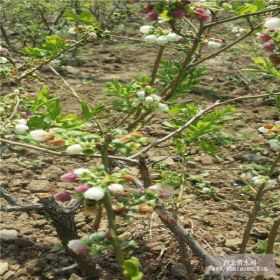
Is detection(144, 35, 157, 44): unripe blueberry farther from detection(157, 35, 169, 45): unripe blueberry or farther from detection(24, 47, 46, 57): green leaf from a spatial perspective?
detection(24, 47, 46, 57): green leaf

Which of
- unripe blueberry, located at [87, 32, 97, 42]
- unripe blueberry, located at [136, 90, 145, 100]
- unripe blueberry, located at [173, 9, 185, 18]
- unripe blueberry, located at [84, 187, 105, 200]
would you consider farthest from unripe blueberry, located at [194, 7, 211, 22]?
unripe blueberry, located at [84, 187, 105, 200]

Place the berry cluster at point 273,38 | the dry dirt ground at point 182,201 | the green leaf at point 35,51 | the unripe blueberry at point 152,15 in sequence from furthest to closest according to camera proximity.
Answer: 1. the dry dirt ground at point 182,201
2. the green leaf at point 35,51
3. the unripe blueberry at point 152,15
4. the berry cluster at point 273,38

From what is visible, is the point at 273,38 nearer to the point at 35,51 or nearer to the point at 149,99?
the point at 149,99

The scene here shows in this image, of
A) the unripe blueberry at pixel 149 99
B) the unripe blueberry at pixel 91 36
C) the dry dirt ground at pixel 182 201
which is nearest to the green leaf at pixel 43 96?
the dry dirt ground at pixel 182 201

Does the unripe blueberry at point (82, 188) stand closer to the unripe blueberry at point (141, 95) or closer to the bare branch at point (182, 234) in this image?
the bare branch at point (182, 234)

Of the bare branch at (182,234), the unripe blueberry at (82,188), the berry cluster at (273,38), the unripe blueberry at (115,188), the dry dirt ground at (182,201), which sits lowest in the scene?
the dry dirt ground at (182,201)

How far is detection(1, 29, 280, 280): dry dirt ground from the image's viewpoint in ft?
8.62

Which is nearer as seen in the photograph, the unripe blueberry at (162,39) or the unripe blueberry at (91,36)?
the unripe blueberry at (162,39)

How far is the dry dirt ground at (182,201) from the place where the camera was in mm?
2627

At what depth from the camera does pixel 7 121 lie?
6.01 ft

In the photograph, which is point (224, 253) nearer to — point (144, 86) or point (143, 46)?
point (144, 86)

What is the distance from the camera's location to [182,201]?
10.6ft

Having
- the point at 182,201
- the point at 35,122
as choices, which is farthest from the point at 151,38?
the point at 182,201

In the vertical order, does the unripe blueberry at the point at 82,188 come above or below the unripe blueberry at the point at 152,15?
below
